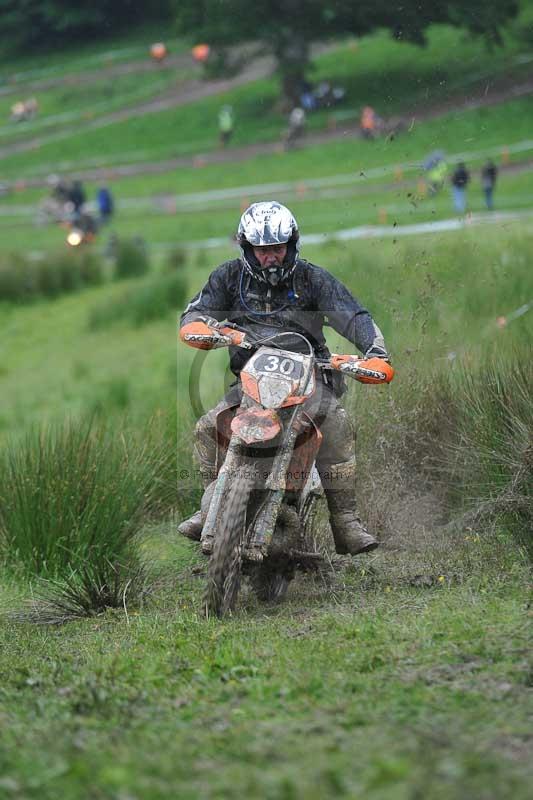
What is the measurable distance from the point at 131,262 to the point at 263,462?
22115 mm

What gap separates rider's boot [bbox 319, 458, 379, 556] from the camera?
7.23 metres

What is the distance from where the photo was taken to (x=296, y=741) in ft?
13.7

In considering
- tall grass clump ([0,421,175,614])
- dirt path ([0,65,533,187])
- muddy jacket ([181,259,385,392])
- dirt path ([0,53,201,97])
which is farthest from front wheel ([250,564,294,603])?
dirt path ([0,53,201,97])

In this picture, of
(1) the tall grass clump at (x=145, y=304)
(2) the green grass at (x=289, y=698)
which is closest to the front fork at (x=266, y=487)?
(2) the green grass at (x=289, y=698)

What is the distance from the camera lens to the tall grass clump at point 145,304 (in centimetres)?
2436

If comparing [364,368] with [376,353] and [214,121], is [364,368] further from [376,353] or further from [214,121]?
[214,121]

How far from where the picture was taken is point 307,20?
92.8 feet

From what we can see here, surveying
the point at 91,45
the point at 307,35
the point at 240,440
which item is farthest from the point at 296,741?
the point at 91,45

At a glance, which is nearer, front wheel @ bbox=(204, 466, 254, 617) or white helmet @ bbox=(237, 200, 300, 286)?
front wheel @ bbox=(204, 466, 254, 617)

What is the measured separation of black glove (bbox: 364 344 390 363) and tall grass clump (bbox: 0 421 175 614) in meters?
1.86

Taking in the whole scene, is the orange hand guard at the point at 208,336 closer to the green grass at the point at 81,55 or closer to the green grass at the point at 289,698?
the green grass at the point at 289,698

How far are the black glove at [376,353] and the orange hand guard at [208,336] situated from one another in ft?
2.18

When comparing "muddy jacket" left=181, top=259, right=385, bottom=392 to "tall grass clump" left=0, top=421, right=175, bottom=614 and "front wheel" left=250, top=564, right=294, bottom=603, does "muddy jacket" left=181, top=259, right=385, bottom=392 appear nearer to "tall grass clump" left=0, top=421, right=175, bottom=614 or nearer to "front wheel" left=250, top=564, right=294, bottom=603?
"front wheel" left=250, top=564, right=294, bottom=603

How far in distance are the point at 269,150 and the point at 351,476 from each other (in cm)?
3698
